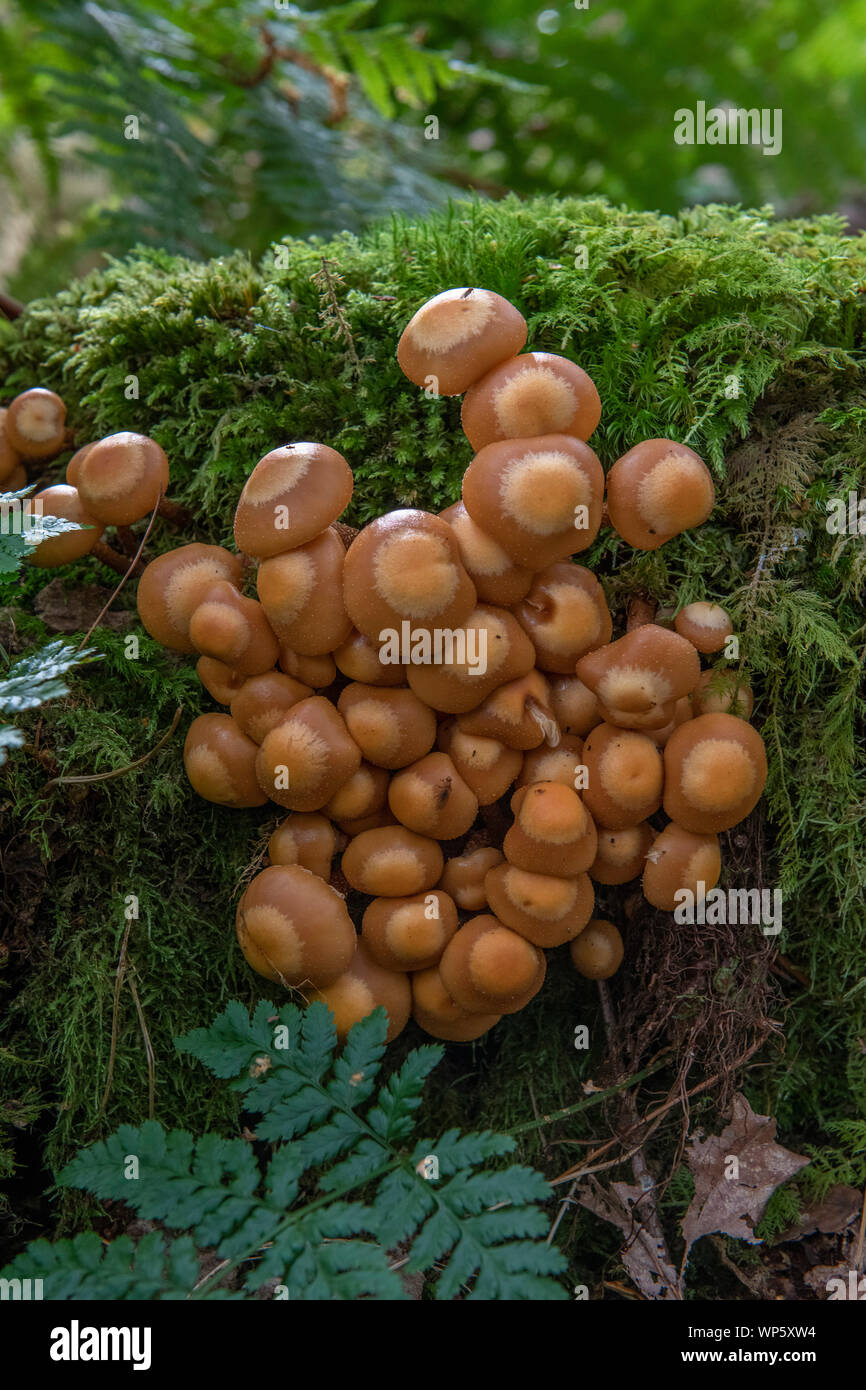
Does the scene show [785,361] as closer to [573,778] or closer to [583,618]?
[583,618]

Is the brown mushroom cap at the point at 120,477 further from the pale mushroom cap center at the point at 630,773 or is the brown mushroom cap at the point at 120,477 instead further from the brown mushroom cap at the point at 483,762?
the pale mushroom cap center at the point at 630,773

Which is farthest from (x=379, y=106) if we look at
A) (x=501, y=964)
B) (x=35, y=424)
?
(x=501, y=964)

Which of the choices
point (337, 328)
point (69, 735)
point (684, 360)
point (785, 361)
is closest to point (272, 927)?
point (69, 735)

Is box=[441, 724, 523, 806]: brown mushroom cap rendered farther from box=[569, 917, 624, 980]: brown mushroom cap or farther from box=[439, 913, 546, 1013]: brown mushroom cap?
box=[569, 917, 624, 980]: brown mushroom cap

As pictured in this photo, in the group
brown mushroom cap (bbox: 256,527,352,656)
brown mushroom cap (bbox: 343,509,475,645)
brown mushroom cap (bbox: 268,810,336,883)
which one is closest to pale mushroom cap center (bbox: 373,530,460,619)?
brown mushroom cap (bbox: 343,509,475,645)

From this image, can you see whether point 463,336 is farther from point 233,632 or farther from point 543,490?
point 233,632

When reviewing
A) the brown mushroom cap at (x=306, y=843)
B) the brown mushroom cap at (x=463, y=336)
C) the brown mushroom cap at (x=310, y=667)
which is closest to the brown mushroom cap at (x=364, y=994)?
the brown mushroom cap at (x=306, y=843)
